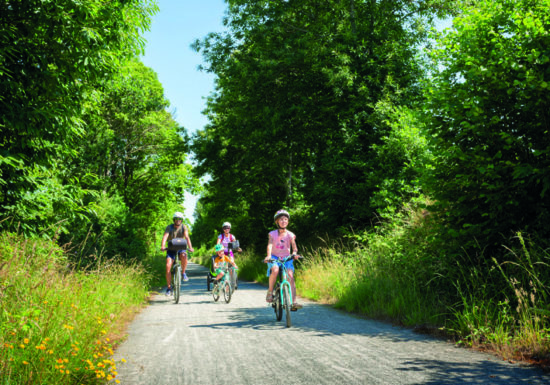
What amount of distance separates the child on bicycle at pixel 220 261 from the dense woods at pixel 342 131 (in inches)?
137

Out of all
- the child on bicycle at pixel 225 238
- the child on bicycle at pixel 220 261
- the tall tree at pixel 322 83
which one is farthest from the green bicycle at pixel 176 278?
the tall tree at pixel 322 83

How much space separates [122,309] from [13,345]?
4.79 m

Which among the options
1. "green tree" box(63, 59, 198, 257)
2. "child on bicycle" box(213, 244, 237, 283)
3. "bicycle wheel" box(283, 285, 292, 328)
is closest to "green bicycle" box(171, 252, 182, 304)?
"child on bicycle" box(213, 244, 237, 283)

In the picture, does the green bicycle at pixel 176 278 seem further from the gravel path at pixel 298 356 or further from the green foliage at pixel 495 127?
the green foliage at pixel 495 127

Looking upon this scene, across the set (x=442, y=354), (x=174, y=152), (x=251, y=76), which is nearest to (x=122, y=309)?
(x=442, y=354)

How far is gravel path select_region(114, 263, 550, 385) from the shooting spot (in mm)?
4590

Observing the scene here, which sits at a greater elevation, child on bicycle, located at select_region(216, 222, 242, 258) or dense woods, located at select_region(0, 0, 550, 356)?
dense woods, located at select_region(0, 0, 550, 356)

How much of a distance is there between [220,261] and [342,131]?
723 cm

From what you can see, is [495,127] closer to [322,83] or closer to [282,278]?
[282,278]

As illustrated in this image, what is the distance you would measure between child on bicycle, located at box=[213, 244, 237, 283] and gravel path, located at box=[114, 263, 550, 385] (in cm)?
378

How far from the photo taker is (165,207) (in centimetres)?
3719

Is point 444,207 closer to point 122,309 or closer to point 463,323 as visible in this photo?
point 463,323

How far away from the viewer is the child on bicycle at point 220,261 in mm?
12628

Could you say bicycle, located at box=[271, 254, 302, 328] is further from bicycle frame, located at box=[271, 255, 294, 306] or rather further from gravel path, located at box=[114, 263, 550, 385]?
gravel path, located at box=[114, 263, 550, 385]
